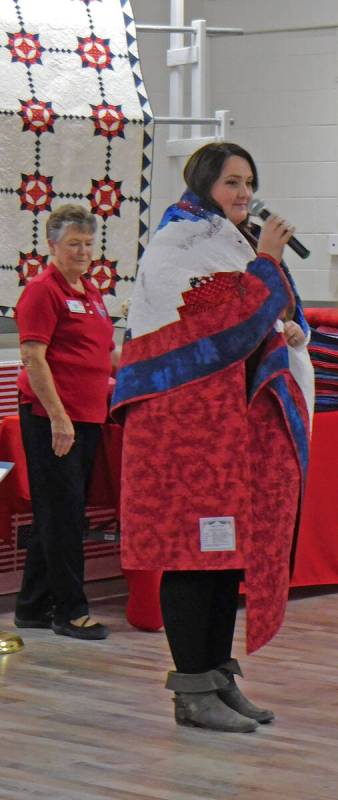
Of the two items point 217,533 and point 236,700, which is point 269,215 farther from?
point 236,700

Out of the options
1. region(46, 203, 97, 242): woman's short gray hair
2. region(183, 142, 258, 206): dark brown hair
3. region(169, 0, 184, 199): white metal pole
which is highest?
region(169, 0, 184, 199): white metal pole

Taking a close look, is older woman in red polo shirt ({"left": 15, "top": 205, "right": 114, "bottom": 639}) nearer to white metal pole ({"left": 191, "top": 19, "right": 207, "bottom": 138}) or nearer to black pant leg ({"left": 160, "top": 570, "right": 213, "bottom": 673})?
black pant leg ({"left": 160, "top": 570, "right": 213, "bottom": 673})

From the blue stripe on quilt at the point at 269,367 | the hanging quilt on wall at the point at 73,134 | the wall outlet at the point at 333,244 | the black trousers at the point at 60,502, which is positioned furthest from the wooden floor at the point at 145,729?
the wall outlet at the point at 333,244

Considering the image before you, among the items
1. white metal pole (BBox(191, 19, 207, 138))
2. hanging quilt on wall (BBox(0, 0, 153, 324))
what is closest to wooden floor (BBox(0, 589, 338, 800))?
hanging quilt on wall (BBox(0, 0, 153, 324))

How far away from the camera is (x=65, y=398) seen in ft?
12.5

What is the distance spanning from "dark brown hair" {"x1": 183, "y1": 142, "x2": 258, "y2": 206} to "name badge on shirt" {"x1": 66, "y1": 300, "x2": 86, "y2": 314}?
103cm

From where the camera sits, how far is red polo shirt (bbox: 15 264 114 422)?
147 inches

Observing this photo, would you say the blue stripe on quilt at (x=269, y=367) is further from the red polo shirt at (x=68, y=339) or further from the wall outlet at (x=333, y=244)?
the wall outlet at (x=333, y=244)

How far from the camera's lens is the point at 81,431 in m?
3.84

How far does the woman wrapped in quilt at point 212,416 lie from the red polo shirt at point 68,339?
0.95m

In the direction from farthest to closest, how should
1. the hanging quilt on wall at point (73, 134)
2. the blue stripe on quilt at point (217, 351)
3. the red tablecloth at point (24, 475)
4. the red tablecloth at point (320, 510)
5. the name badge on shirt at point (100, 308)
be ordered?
the hanging quilt on wall at point (73, 134), the red tablecloth at point (320, 510), the red tablecloth at point (24, 475), the name badge on shirt at point (100, 308), the blue stripe on quilt at point (217, 351)

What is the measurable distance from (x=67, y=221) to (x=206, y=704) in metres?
1.48

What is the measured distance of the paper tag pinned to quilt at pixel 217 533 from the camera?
9.00ft

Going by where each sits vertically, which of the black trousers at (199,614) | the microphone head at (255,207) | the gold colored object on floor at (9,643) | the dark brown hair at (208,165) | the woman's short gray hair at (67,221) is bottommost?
the gold colored object on floor at (9,643)
